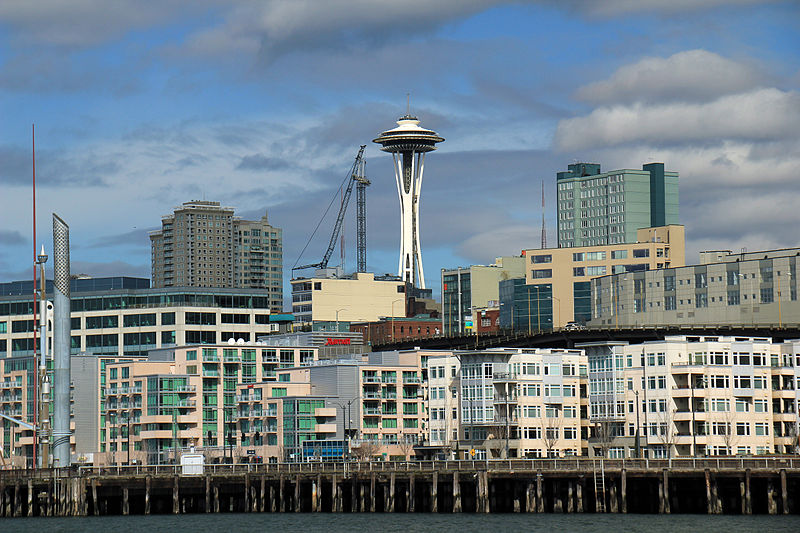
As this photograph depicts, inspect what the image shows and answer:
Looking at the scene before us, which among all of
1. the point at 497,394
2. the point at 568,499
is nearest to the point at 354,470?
the point at 568,499

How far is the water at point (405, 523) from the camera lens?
126000 millimetres

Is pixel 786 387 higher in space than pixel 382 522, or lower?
higher

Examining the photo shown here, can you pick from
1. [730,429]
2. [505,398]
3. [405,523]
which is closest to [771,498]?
[405,523]

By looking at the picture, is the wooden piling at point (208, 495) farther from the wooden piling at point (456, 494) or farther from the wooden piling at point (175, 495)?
the wooden piling at point (456, 494)

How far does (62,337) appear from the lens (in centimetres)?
16612

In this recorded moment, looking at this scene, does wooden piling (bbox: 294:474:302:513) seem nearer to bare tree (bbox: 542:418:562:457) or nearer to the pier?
the pier

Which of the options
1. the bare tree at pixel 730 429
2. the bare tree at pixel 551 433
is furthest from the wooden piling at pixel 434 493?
the bare tree at pixel 730 429

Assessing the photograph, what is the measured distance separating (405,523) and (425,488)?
18.1 meters

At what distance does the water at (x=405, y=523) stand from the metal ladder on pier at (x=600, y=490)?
3.58 meters

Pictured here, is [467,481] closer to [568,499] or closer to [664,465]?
[568,499]

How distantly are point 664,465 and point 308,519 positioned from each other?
34.7 m

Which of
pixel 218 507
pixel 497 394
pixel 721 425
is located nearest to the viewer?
pixel 218 507

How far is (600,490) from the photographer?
144m

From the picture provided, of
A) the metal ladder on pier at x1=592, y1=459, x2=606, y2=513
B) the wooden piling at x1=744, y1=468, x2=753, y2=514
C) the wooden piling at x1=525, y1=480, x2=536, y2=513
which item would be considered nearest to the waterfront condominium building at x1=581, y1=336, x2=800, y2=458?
the wooden piling at x1=525, y1=480, x2=536, y2=513
